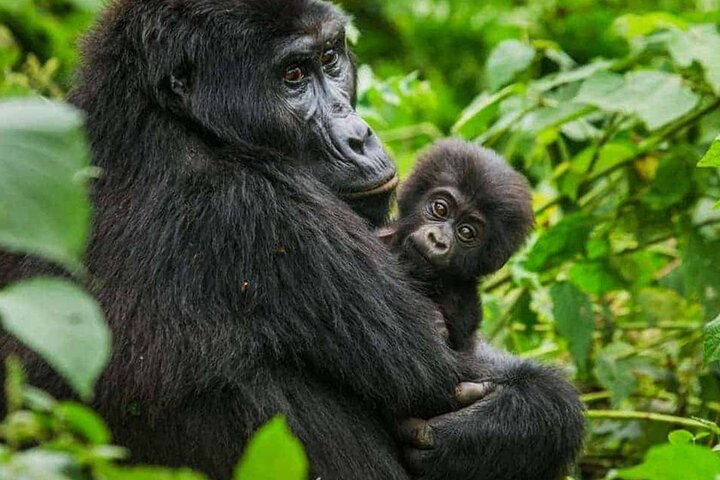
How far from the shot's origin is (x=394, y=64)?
953 centimetres

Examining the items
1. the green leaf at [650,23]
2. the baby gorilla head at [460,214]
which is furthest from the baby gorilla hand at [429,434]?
the green leaf at [650,23]

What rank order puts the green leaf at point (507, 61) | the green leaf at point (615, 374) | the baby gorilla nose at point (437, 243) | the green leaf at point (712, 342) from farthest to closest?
the green leaf at point (507, 61) → the green leaf at point (615, 374) → the baby gorilla nose at point (437, 243) → the green leaf at point (712, 342)

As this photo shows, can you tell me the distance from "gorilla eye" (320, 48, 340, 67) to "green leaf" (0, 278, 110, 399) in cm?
227

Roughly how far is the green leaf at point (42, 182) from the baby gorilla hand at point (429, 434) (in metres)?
1.88

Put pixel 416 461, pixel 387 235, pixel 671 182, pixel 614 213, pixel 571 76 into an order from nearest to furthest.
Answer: pixel 416 461 → pixel 387 235 → pixel 671 182 → pixel 571 76 → pixel 614 213

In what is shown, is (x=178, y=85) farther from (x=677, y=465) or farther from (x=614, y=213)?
(x=614, y=213)

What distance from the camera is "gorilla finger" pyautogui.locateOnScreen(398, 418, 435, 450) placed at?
10.7 feet

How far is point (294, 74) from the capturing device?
3.57 metres

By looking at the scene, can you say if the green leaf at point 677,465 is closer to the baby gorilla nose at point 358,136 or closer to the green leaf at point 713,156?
the green leaf at point 713,156

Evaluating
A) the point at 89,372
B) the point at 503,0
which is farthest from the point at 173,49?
the point at 503,0

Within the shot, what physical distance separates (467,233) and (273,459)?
7.38ft

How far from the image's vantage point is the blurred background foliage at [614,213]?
4516 mm

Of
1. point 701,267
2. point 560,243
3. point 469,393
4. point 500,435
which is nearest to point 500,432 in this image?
point 500,435

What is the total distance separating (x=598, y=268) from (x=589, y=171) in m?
0.54
